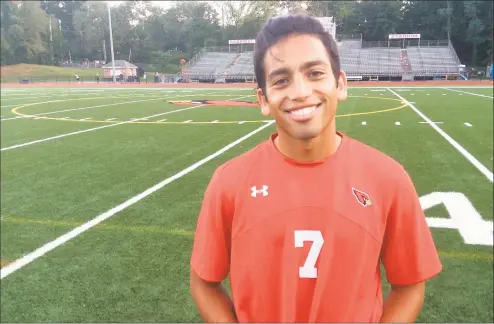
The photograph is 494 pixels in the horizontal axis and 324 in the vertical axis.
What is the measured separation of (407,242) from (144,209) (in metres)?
4.62

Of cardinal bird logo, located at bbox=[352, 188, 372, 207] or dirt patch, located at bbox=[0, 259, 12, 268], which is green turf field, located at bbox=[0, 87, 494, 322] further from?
cardinal bird logo, located at bbox=[352, 188, 372, 207]

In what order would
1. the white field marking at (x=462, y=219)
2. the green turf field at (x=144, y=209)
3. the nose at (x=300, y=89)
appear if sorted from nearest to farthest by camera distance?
1. the nose at (x=300, y=89)
2. the green turf field at (x=144, y=209)
3. the white field marking at (x=462, y=219)

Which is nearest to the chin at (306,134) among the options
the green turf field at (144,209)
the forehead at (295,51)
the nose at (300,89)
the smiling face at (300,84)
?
the smiling face at (300,84)

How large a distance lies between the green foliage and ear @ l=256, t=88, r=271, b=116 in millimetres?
38979

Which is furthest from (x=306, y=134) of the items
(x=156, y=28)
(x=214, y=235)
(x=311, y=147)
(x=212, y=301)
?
(x=156, y=28)

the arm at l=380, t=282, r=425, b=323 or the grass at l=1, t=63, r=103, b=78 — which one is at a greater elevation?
the grass at l=1, t=63, r=103, b=78

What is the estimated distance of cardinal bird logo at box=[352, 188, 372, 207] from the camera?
58.8 inches

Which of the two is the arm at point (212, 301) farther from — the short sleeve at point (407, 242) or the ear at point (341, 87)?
the ear at point (341, 87)

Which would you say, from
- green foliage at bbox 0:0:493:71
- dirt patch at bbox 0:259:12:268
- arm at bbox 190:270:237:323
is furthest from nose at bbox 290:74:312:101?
green foliage at bbox 0:0:493:71

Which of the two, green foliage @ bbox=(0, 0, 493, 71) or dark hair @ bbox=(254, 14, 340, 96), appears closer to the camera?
dark hair @ bbox=(254, 14, 340, 96)

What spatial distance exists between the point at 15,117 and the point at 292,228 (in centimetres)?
1696

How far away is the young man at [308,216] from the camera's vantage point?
4.82 feet

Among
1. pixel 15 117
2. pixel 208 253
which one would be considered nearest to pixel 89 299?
pixel 208 253

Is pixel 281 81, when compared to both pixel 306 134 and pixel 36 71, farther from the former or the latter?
pixel 36 71
